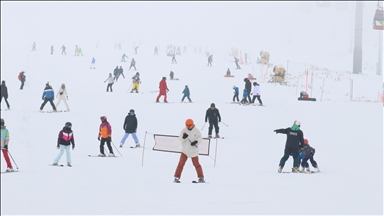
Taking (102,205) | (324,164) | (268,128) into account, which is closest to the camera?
(102,205)

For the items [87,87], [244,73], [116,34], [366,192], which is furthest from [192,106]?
[116,34]

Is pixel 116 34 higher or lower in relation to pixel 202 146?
higher

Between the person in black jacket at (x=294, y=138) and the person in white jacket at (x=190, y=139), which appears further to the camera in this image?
the person in black jacket at (x=294, y=138)

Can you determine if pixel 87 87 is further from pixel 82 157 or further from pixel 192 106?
pixel 82 157

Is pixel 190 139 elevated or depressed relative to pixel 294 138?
depressed

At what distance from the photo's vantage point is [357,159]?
17734 mm

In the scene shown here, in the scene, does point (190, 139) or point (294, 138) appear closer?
point (190, 139)

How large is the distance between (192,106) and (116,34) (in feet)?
298

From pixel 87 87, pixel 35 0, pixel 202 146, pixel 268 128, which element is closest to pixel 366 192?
pixel 202 146

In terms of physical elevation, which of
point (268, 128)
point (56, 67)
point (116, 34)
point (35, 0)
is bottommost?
point (268, 128)

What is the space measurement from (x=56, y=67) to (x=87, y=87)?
911 cm

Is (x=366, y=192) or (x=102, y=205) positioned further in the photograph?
(x=366, y=192)

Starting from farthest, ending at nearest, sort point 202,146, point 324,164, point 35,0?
point 35,0, point 324,164, point 202,146

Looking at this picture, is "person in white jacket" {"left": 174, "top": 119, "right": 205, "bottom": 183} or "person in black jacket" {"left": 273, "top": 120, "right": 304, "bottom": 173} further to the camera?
"person in black jacket" {"left": 273, "top": 120, "right": 304, "bottom": 173}
